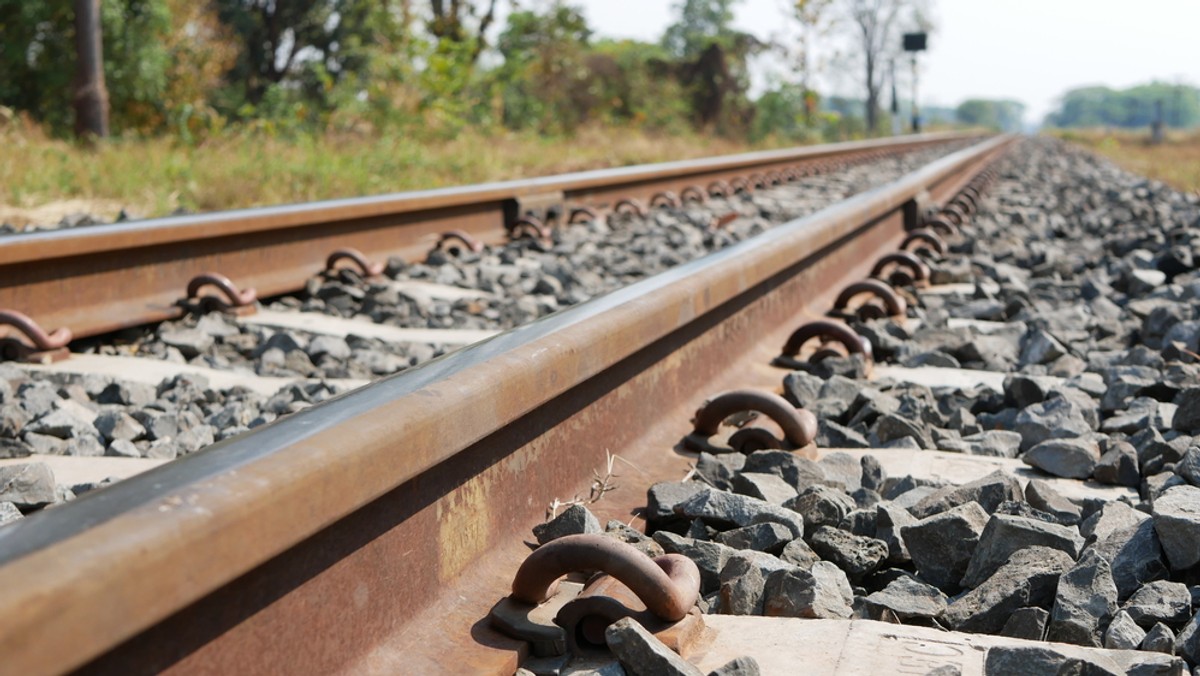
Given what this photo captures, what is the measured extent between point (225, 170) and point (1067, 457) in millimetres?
6623

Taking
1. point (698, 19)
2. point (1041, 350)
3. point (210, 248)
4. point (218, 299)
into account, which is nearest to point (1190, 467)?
point (1041, 350)

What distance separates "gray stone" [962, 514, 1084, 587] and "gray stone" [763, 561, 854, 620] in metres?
0.22

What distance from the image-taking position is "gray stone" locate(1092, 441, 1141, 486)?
2.46 metres

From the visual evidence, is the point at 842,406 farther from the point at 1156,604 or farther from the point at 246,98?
the point at 246,98

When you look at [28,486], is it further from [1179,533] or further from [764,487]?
[1179,533]

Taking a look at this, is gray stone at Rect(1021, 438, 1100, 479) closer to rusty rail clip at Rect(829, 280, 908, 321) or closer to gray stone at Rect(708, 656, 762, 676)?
gray stone at Rect(708, 656, 762, 676)

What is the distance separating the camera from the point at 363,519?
4.86ft

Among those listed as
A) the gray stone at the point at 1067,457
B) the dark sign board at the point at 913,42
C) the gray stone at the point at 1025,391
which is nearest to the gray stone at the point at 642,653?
the gray stone at the point at 1067,457

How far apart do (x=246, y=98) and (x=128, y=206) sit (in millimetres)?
21845

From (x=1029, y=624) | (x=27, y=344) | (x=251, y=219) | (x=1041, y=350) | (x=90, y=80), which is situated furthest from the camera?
(x=90, y=80)

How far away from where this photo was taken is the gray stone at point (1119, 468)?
2.46 m

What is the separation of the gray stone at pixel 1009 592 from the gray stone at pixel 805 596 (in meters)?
0.15

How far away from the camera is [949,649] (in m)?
1.59

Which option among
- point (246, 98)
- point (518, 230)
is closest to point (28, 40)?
point (246, 98)
